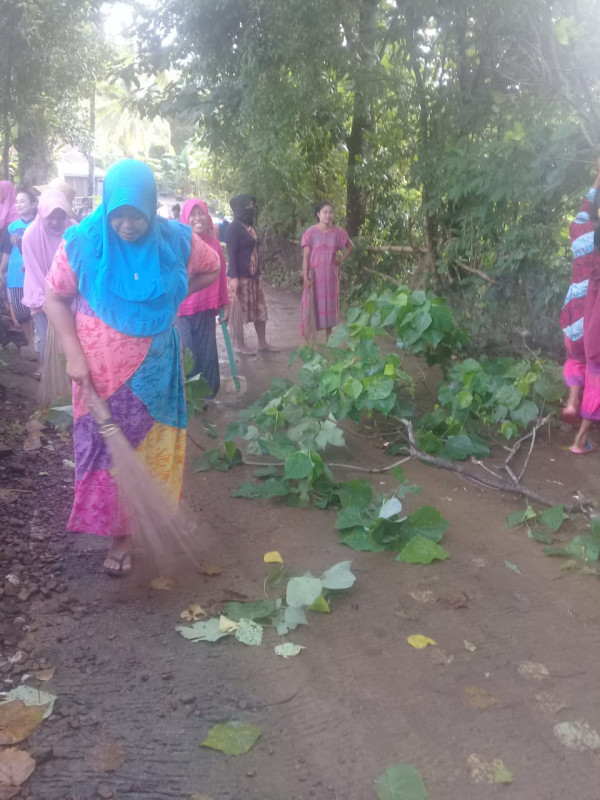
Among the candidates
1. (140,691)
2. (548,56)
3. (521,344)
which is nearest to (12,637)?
(140,691)

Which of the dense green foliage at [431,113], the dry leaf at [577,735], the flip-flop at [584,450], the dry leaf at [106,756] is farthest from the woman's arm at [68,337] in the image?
the dense green foliage at [431,113]

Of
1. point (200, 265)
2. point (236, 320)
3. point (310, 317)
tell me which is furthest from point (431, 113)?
point (200, 265)

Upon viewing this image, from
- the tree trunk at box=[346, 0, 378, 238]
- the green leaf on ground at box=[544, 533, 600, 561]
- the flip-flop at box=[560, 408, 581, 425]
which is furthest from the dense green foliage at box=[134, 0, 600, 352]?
the green leaf on ground at box=[544, 533, 600, 561]

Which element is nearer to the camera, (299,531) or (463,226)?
(299,531)

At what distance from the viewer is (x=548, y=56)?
5.28 meters

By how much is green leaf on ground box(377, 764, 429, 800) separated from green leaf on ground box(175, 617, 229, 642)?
902mm

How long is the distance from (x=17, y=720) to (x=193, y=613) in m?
0.84

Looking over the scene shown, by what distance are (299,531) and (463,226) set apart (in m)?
3.93

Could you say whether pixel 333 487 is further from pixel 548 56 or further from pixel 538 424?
pixel 548 56

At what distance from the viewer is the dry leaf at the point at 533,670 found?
105 inches

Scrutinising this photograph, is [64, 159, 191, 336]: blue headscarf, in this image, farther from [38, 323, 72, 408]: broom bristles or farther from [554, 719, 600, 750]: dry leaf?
[554, 719, 600, 750]: dry leaf

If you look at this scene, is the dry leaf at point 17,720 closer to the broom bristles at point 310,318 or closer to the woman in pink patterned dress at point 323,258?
the broom bristles at point 310,318

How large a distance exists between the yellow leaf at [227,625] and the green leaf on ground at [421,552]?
3.04 feet

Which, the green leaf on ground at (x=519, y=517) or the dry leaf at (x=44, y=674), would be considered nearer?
the dry leaf at (x=44, y=674)
